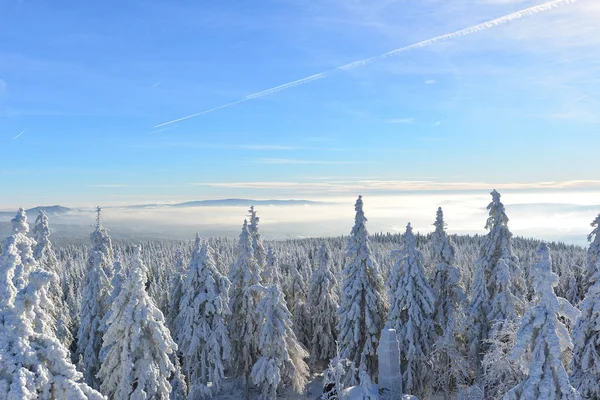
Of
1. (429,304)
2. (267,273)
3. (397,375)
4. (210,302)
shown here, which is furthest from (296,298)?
(397,375)

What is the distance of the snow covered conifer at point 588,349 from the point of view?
59.4ft

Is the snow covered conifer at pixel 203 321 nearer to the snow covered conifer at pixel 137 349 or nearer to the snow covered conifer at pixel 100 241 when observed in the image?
the snow covered conifer at pixel 100 241

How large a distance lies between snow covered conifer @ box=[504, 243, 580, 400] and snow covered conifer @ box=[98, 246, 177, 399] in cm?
1347

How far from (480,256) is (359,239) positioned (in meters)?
8.04

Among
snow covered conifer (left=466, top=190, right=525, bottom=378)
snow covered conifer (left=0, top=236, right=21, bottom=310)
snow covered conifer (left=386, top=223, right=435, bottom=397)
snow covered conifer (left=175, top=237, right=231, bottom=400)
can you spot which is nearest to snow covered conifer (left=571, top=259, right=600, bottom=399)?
snow covered conifer (left=466, top=190, right=525, bottom=378)

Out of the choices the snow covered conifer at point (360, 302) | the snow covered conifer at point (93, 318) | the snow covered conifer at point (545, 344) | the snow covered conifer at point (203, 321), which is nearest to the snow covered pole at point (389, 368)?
the snow covered conifer at point (360, 302)

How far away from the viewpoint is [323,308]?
39750mm

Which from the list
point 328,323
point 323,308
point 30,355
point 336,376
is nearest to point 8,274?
point 30,355

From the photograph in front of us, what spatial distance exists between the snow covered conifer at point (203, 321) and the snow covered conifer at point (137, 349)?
1218 cm

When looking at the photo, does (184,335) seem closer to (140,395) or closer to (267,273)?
(267,273)

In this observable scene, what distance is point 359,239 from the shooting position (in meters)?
30.4

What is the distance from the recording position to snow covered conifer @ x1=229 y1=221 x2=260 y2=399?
33062 millimetres

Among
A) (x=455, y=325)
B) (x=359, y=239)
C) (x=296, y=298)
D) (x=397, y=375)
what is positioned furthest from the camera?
(x=296, y=298)

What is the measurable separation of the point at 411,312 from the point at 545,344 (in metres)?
17.2
